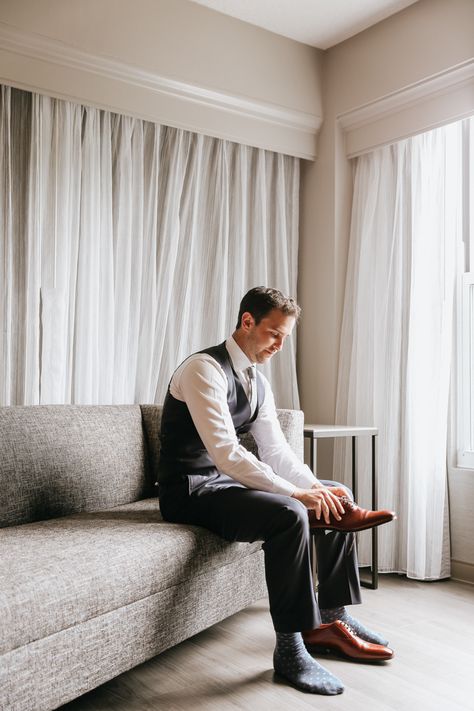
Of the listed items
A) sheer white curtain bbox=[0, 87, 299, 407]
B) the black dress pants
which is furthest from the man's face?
sheer white curtain bbox=[0, 87, 299, 407]

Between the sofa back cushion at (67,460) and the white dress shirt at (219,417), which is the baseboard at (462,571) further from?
the sofa back cushion at (67,460)

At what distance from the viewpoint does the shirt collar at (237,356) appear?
234cm

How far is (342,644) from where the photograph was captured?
2.15 meters

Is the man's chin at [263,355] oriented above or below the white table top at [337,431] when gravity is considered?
above

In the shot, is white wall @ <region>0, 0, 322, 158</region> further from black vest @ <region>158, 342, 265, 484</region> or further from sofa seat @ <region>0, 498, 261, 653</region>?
sofa seat @ <region>0, 498, 261, 653</region>

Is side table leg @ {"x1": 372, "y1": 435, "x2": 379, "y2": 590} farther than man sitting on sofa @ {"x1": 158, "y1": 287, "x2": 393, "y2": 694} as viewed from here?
Yes

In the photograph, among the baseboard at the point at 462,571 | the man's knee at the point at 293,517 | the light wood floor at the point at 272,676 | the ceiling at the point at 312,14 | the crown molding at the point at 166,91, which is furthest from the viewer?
the ceiling at the point at 312,14

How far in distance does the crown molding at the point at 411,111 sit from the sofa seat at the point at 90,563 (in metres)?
2.07

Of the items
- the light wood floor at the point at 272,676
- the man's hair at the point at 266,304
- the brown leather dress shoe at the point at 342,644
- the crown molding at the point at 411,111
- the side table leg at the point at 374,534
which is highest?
the crown molding at the point at 411,111

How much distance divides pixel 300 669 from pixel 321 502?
1.57 feet

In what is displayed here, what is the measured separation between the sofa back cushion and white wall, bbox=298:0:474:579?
1.21 metres

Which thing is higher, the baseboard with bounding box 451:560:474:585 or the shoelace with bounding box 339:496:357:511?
the shoelace with bounding box 339:496:357:511

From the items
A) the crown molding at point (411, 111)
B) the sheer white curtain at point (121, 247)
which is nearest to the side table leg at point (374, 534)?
the sheer white curtain at point (121, 247)

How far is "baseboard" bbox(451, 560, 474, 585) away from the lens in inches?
118
